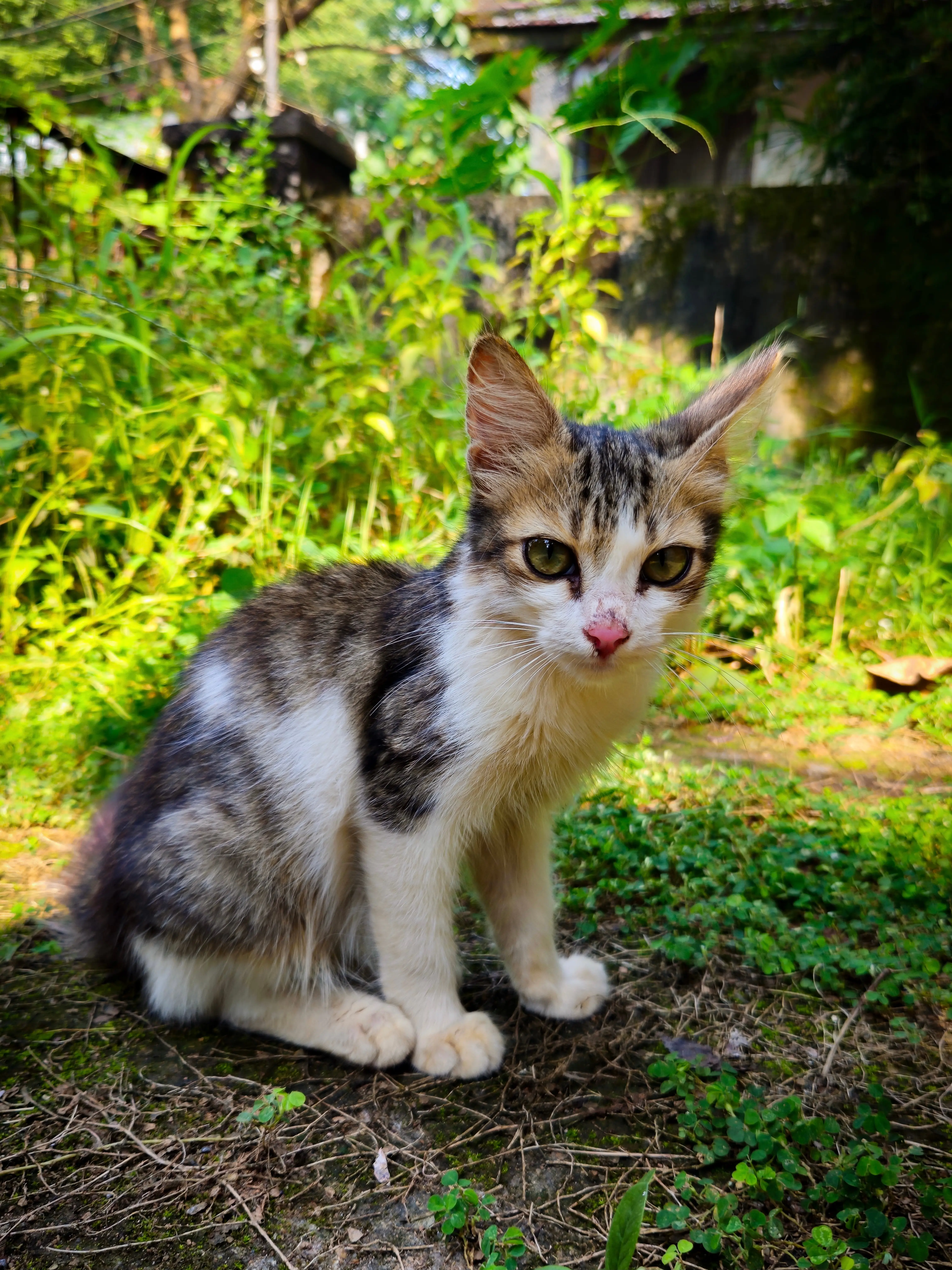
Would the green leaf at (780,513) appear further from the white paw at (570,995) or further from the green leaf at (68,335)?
the green leaf at (68,335)

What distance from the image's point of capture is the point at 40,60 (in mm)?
11078

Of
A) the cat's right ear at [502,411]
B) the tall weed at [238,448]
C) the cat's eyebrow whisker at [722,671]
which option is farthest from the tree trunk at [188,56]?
the cat's right ear at [502,411]

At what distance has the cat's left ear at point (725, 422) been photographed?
1663mm

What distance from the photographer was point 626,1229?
1.07 m

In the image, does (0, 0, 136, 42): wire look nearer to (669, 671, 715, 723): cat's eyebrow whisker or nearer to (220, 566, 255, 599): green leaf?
(220, 566, 255, 599): green leaf

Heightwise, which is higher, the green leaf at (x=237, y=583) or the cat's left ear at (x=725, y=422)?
the cat's left ear at (x=725, y=422)

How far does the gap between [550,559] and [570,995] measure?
38.8 inches

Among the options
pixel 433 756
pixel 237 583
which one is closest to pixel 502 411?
pixel 433 756

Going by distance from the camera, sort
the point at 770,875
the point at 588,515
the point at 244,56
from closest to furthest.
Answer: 1. the point at 588,515
2. the point at 770,875
3. the point at 244,56

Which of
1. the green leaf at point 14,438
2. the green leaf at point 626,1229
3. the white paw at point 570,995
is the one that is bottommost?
the white paw at point 570,995

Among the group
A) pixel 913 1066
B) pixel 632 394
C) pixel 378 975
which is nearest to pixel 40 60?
pixel 632 394

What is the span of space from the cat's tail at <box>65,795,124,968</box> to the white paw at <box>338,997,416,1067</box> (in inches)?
22.2

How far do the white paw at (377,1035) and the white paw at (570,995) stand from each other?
0.29 meters

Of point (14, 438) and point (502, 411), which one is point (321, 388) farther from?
point (502, 411)
